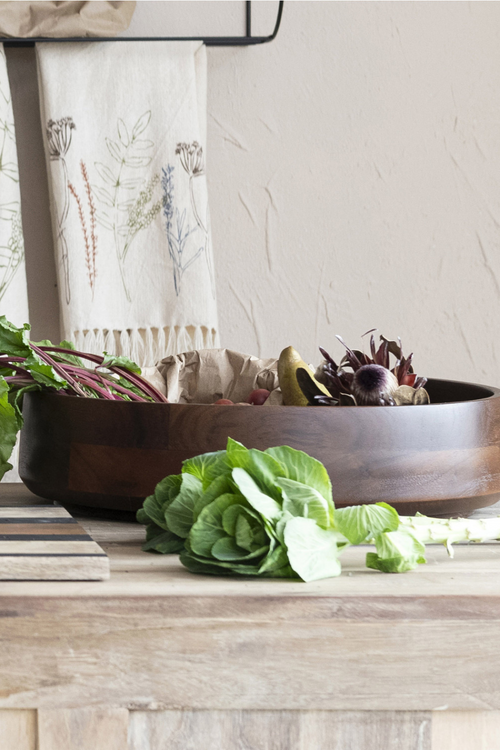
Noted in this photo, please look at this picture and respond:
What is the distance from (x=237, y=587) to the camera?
0.33 metres

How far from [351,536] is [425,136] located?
97 centimetres

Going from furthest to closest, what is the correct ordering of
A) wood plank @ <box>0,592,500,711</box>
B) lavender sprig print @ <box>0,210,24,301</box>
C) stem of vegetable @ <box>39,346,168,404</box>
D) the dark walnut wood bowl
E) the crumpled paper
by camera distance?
lavender sprig print @ <box>0,210,24,301</box> < the crumpled paper < stem of vegetable @ <box>39,346,168,404</box> < the dark walnut wood bowl < wood plank @ <box>0,592,500,711</box>

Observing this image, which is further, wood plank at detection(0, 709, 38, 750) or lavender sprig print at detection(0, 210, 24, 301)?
lavender sprig print at detection(0, 210, 24, 301)

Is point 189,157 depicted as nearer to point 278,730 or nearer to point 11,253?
point 11,253

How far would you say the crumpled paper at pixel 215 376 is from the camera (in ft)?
2.06

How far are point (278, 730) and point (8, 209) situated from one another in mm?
865

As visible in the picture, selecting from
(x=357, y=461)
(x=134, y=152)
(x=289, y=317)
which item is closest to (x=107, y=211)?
(x=134, y=152)

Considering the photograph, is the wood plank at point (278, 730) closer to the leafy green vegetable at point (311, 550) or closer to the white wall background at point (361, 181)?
the leafy green vegetable at point (311, 550)

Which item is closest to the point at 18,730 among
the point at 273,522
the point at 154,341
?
the point at 273,522

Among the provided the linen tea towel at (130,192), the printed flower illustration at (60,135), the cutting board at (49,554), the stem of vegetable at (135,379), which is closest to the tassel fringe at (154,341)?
the linen tea towel at (130,192)

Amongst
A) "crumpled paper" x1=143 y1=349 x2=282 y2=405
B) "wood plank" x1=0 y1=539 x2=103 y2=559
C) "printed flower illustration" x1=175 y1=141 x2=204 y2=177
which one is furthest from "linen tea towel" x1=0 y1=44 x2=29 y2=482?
"wood plank" x1=0 y1=539 x2=103 y2=559

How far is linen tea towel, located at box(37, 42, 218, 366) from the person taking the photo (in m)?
1.05

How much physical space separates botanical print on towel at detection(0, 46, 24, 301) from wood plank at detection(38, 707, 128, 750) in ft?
2.55

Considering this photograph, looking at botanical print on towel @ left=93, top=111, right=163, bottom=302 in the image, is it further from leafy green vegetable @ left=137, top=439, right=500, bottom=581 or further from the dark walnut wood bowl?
leafy green vegetable @ left=137, top=439, right=500, bottom=581
